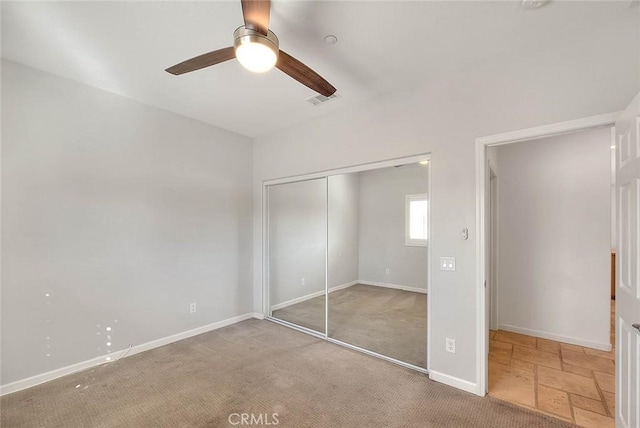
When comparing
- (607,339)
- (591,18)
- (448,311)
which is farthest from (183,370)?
(607,339)

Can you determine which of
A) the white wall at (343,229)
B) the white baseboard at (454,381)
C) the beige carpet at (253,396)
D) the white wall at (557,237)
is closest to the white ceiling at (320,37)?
the white wall at (343,229)

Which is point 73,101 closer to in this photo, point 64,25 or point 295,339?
point 64,25

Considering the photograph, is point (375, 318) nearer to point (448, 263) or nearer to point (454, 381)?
point (454, 381)

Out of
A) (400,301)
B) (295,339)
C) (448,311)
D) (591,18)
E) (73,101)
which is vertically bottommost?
(295,339)

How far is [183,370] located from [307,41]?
10.4 ft

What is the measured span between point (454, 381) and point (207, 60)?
3.17 m

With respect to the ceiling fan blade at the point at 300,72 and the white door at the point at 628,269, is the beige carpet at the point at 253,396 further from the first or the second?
the ceiling fan blade at the point at 300,72

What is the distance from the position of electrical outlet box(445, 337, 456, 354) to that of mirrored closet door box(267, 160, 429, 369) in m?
0.44

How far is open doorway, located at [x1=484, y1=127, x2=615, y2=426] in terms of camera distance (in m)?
2.90

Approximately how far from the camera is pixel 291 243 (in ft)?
14.0

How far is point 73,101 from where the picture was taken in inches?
105

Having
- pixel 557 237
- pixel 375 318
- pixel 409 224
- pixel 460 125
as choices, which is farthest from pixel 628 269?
pixel 375 318

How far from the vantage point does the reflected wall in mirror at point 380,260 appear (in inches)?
119

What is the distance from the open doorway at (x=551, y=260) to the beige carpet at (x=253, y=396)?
0.76 metres
